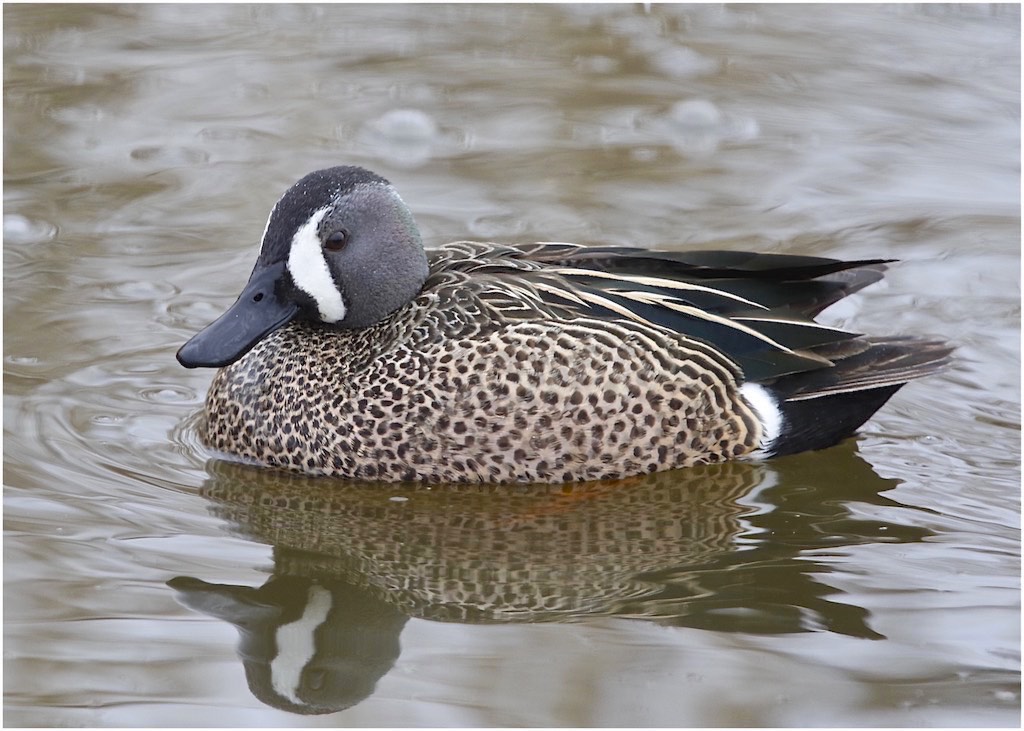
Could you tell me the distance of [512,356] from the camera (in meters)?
6.12

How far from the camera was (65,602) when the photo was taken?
17.4 ft

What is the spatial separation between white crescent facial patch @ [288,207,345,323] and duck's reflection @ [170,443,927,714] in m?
0.70

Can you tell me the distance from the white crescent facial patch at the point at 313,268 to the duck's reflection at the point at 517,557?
70 centimetres

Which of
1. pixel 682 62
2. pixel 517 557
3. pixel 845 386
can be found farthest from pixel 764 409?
pixel 682 62

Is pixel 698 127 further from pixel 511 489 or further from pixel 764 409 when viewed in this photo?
pixel 511 489

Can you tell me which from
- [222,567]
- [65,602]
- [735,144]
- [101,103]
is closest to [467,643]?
[222,567]

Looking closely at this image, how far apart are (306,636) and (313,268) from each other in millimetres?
1568

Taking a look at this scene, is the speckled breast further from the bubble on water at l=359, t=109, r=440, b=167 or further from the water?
the bubble on water at l=359, t=109, r=440, b=167

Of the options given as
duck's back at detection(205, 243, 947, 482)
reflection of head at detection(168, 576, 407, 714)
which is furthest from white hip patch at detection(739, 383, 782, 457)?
reflection of head at detection(168, 576, 407, 714)

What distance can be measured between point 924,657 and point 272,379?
277cm

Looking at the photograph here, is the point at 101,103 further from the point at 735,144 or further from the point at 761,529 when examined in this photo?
the point at 761,529

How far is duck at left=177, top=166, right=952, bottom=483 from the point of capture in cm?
613

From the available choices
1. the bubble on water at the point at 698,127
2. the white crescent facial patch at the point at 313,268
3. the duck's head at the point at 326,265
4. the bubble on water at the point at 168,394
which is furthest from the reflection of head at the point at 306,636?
the bubble on water at the point at 698,127

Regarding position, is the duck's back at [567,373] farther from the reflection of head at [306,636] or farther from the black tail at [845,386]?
the reflection of head at [306,636]
